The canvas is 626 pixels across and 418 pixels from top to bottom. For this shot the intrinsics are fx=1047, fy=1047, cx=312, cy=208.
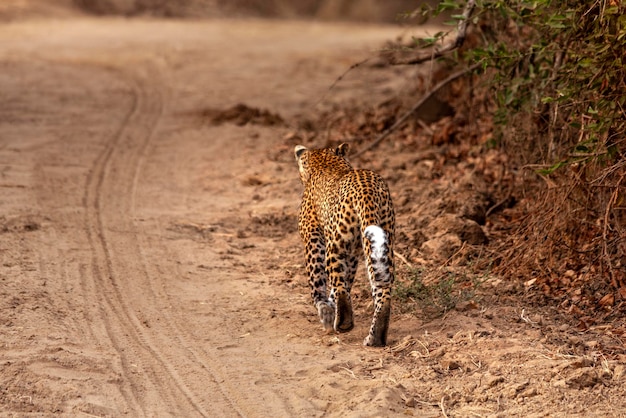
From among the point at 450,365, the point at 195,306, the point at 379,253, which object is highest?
the point at 379,253

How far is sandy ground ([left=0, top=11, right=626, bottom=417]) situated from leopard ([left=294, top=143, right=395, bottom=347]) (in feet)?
0.71

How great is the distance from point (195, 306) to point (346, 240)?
1.49m

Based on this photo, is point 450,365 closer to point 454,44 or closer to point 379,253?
point 379,253

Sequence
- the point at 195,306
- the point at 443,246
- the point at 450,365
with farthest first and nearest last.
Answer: the point at 443,246, the point at 195,306, the point at 450,365

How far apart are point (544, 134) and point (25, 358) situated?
18.7 ft

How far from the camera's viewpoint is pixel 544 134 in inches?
409

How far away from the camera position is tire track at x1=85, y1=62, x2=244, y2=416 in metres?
6.57

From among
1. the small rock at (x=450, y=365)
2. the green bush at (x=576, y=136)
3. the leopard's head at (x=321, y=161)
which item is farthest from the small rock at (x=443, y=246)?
the small rock at (x=450, y=365)

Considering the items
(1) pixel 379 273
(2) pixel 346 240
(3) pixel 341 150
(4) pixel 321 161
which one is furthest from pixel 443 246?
(1) pixel 379 273

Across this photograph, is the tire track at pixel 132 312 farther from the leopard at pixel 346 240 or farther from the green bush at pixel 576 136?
the green bush at pixel 576 136

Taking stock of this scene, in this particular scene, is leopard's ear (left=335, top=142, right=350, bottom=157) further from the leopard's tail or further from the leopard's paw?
the leopard's tail

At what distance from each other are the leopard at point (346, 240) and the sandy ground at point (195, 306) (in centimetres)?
22

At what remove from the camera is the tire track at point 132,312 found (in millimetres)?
6574

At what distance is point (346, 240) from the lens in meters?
7.51
